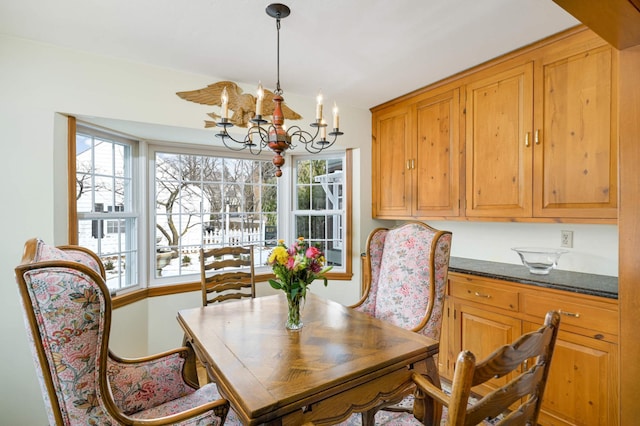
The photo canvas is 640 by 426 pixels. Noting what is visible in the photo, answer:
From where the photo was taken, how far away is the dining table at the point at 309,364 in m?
1.10

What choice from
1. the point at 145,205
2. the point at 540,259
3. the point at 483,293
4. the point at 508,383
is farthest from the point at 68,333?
the point at 540,259

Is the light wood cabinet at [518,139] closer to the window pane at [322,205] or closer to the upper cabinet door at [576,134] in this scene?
the upper cabinet door at [576,134]

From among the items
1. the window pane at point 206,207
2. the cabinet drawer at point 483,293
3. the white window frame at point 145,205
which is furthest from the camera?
the window pane at point 206,207

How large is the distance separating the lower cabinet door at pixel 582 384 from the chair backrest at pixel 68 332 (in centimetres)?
235

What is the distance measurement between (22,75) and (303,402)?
2.57m

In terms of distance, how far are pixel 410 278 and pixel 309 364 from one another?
1071 mm

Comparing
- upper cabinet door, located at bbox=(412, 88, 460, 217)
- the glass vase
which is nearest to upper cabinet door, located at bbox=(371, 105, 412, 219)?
upper cabinet door, located at bbox=(412, 88, 460, 217)

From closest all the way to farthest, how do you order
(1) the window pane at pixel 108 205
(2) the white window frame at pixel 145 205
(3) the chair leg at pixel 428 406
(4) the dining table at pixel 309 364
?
(4) the dining table at pixel 309 364 < (3) the chair leg at pixel 428 406 < (1) the window pane at pixel 108 205 < (2) the white window frame at pixel 145 205

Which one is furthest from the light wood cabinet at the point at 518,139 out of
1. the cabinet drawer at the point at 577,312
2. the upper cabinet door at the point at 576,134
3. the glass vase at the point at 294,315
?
the glass vase at the point at 294,315

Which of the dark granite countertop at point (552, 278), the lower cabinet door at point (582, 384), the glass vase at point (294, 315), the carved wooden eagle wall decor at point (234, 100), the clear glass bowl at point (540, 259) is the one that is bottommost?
the lower cabinet door at point (582, 384)

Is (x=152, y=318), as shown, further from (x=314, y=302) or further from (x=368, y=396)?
(x=368, y=396)

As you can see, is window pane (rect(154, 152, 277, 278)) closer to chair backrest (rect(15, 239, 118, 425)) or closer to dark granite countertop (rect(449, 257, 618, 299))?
dark granite countertop (rect(449, 257, 618, 299))

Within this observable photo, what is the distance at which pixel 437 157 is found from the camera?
2.84 metres

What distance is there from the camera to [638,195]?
1.36 metres
